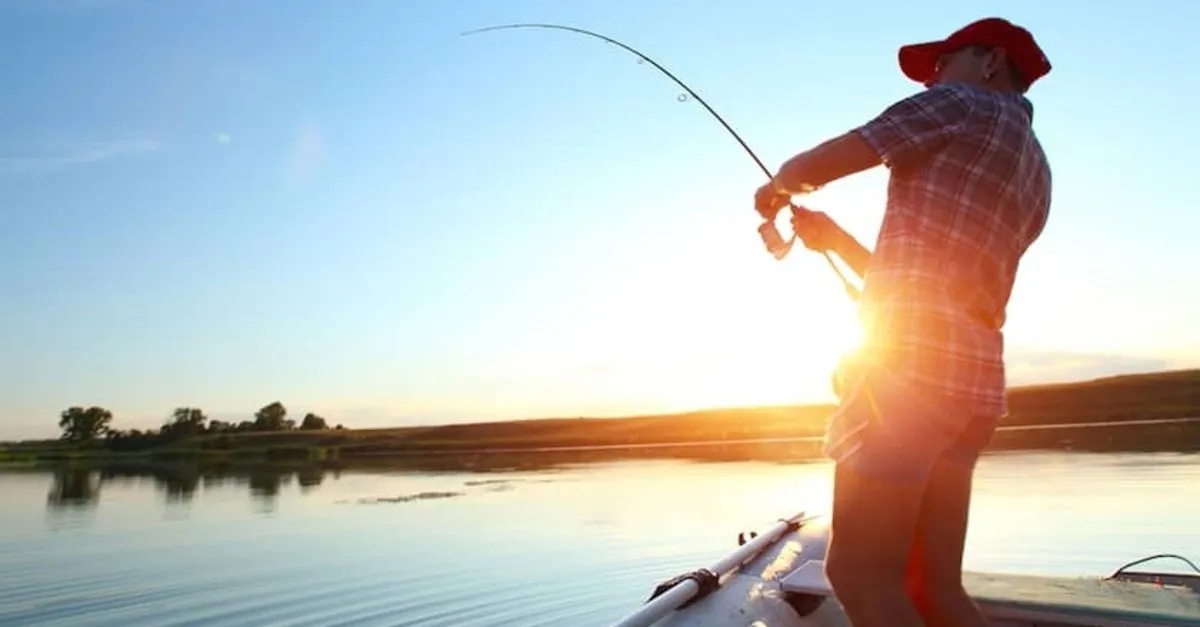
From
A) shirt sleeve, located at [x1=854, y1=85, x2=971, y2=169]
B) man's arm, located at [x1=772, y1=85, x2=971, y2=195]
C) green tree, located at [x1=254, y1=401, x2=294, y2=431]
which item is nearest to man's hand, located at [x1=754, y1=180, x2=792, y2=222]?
man's arm, located at [x1=772, y1=85, x2=971, y2=195]

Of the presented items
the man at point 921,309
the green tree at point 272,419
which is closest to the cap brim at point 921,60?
the man at point 921,309

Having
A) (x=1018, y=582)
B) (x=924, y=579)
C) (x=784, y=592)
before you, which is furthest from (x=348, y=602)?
(x=924, y=579)

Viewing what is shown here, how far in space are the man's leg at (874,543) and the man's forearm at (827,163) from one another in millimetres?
880

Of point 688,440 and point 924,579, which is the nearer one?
point 924,579

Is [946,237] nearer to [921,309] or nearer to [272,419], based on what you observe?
[921,309]

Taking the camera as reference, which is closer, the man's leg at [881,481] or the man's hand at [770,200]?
the man's leg at [881,481]

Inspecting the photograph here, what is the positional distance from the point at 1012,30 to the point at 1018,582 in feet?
9.60

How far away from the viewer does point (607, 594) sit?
39.9 feet

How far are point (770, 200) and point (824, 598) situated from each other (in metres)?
2.70

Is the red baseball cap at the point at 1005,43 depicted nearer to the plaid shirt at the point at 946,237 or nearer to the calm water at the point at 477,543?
the plaid shirt at the point at 946,237

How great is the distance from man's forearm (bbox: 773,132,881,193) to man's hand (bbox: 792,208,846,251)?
710 millimetres

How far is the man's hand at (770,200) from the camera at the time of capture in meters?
3.00

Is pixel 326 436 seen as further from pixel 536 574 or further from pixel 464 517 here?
pixel 536 574

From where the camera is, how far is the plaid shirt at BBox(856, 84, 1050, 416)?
102 inches
